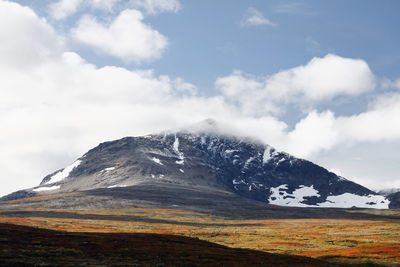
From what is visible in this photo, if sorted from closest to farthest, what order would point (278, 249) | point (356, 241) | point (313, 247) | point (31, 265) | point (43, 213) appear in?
point (31, 265), point (278, 249), point (313, 247), point (356, 241), point (43, 213)

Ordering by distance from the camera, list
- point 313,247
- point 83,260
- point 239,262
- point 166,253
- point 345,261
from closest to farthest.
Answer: point 83,260, point 239,262, point 166,253, point 345,261, point 313,247

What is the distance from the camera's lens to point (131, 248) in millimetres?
51750

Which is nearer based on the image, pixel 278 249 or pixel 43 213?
pixel 278 249

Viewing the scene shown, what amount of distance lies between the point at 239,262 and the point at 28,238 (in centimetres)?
2883

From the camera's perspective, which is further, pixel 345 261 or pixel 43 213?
pixel 43 213

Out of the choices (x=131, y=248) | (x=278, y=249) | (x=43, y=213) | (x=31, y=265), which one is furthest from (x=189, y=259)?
(x=43, y=213)

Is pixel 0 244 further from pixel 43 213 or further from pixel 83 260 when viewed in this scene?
pixel 43 213

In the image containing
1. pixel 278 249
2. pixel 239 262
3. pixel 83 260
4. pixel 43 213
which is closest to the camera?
pixel 83 260

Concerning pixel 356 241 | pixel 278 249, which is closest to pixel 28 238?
pixel 278 249

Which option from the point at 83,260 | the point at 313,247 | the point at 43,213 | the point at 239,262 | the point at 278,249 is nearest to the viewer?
the point at 83,260

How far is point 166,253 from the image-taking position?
163 ft

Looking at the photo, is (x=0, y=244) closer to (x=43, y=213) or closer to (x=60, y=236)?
(x=60, y=236)

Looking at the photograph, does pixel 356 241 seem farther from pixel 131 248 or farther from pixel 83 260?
pixel 83 260

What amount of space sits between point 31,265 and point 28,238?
20.3 metres
